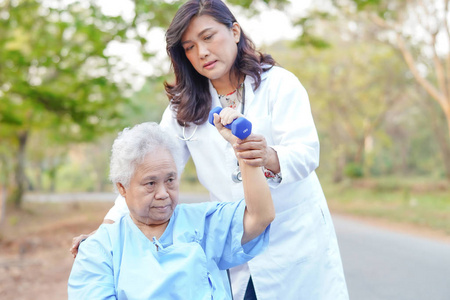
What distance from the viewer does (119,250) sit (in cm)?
192

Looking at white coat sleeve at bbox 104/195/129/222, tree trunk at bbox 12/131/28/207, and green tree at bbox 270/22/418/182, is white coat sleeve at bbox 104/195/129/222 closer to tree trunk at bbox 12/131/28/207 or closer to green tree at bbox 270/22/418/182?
green tree at bbox 270/22/418/182

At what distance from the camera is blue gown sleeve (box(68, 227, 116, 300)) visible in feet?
5.92

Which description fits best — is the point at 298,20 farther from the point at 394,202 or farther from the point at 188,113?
the point at 394,202

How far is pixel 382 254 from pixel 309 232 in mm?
5529

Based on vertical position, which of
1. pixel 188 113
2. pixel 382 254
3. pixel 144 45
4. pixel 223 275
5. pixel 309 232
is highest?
pixel 144 45

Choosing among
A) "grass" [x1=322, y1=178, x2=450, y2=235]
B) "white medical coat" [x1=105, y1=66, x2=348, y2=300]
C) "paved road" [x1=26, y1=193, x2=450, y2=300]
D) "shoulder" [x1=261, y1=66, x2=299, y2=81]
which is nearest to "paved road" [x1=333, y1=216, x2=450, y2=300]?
"paved road" [x1=26, y1=193, x2=450, y2=300]

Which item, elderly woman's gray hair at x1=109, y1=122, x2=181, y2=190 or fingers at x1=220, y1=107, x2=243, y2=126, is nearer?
fingers at x1=220, y1=107, x2=243, y2=126

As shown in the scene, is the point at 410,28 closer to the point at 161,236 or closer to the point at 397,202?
the point at 397,202

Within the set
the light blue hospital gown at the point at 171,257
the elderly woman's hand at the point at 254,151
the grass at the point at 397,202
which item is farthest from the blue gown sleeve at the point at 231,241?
the grass at the point at 397,202

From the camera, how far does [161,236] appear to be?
6.56 feet

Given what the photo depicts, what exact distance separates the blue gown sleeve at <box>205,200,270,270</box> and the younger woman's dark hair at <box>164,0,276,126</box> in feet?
1.52

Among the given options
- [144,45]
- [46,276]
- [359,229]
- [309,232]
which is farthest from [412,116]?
[309,232]

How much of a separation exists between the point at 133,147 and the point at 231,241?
0.54 m

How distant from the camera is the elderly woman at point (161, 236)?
183 cm
